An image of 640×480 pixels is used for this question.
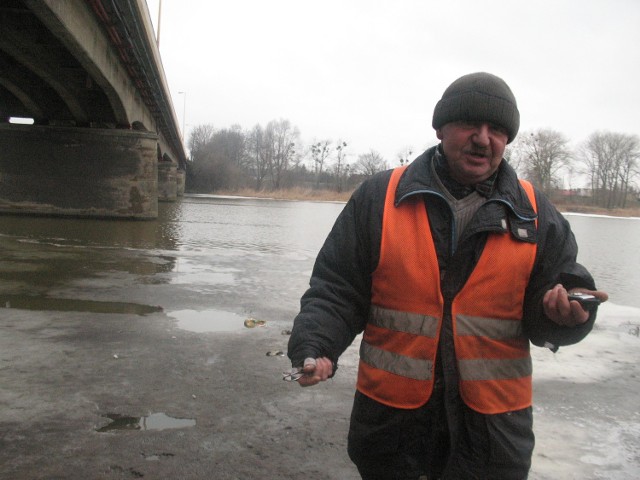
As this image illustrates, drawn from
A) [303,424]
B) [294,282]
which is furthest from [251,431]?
[294,282]

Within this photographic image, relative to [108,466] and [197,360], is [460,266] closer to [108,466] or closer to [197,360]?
[108,466]

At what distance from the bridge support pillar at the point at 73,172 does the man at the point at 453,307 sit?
19.1m

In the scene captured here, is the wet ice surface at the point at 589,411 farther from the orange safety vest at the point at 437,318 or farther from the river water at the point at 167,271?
the river water at the point at 167,271

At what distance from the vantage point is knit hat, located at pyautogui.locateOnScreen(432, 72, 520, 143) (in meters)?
2.07

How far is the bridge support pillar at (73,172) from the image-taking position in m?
19.5

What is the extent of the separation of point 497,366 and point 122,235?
13.7m

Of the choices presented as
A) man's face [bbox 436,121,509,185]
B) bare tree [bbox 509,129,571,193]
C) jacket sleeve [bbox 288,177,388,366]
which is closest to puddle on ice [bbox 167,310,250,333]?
jacket sleeve [bbox 288,177,388,366]

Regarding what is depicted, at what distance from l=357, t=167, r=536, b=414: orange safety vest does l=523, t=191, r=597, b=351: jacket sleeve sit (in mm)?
47

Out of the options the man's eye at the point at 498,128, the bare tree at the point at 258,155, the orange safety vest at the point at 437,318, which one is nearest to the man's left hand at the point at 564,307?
the orange safety vest at the point at 437,318

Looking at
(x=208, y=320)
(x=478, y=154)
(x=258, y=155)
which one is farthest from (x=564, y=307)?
(x=258, y=155)

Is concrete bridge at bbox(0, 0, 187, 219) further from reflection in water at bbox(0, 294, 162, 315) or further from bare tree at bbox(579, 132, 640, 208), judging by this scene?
bare tree at bbox(579, 132, 640, 208)

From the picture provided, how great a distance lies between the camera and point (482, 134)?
2.07 m

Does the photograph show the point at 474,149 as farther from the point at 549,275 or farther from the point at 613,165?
the point at 613,165

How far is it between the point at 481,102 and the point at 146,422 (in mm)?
2570
